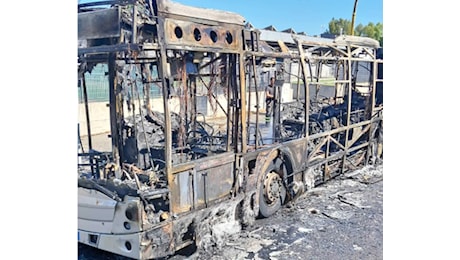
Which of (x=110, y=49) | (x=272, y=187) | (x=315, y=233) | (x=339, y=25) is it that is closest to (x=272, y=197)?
(x=272, y=187)

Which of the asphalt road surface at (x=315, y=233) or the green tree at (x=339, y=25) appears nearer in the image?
the asphalt road surface at (x=315, y=233)

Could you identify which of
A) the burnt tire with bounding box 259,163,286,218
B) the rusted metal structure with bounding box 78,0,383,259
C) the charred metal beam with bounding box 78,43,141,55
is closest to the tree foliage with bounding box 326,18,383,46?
the rusted metal structure with bounding box 78,0,383,259

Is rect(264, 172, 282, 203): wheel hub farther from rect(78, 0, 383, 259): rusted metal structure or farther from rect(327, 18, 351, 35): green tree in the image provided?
rect(327, 18, 351, 35): green tree

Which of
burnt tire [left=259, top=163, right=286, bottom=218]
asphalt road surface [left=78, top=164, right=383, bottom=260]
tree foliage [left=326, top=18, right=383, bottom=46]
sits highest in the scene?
tree foliage [left=326, top=18, right=383, bottom=46]

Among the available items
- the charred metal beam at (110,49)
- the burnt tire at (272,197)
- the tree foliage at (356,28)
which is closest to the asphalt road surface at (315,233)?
the burnt tire at (272,197)

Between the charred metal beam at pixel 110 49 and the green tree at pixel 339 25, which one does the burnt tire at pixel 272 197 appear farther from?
the charred metal beam at pixel 110 49

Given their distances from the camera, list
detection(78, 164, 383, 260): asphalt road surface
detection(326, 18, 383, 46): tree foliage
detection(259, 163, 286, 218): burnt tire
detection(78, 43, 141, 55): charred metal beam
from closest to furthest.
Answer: detection(78, 43, 141, 55): charred metal beam, detection(78, 164, 383, 260): asphalt road surface, detection(326, 18, 383, 46): tree foliage, detection(259, 163, 286, 218): burnt tire

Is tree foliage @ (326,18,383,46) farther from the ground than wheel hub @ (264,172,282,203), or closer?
farther from the ground

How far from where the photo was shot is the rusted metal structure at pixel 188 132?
2209 millimetres

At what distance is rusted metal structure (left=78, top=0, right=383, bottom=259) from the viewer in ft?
7.25
